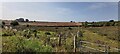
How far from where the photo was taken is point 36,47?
1172 cm

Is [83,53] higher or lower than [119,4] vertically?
lower

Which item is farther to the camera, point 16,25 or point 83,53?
point 16,25

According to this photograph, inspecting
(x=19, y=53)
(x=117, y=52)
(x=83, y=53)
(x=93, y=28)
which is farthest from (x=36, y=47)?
(x=93, y=28)

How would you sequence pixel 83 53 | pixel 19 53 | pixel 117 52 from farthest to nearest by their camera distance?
pixel 117 52 → pixel 83 53 → pixel 19 53

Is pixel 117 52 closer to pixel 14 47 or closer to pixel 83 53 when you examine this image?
pixel 83 53

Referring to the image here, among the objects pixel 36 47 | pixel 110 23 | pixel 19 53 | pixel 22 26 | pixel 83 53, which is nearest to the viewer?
pixel 19 53

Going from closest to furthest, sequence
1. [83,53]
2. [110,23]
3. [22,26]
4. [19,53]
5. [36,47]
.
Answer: [19,53], [36,47], [83,53], [22,26], [110,23]

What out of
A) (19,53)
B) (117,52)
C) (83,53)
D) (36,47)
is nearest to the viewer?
(19,53)

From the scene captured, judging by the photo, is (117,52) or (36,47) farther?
(117,52)

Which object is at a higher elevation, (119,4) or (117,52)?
(119,4)

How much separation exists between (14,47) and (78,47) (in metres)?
4.13

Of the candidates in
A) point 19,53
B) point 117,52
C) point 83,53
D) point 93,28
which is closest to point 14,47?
point 19,53

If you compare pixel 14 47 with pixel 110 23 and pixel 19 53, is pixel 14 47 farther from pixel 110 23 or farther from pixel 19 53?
pixel 110 23

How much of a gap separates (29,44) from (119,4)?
5.55m
